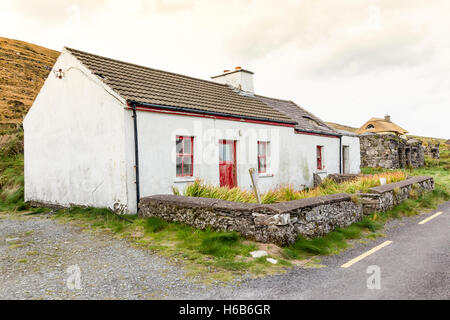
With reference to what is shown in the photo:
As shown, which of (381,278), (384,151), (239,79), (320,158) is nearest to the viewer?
(381,278)

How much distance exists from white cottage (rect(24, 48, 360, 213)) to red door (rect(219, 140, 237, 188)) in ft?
0.13

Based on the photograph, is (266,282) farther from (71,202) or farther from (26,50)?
(26,50)

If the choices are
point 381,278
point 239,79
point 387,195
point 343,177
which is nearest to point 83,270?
point 381,278

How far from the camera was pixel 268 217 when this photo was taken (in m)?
6.51

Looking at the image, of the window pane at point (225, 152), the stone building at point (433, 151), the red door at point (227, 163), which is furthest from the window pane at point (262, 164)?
the stone building at point (433, 151)

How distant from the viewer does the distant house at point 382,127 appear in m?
54.2

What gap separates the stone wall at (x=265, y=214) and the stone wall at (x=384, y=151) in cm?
1866

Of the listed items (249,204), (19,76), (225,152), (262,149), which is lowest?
(249,204)

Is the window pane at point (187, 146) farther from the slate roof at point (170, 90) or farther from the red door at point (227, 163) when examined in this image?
the red door at point (227, 163)

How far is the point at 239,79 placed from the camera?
17625 millimetres

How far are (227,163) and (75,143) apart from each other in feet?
18.1

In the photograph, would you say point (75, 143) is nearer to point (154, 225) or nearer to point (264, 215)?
point (154, 225)

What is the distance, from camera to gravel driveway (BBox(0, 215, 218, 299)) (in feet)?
15.1

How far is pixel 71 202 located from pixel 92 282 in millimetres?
7053
